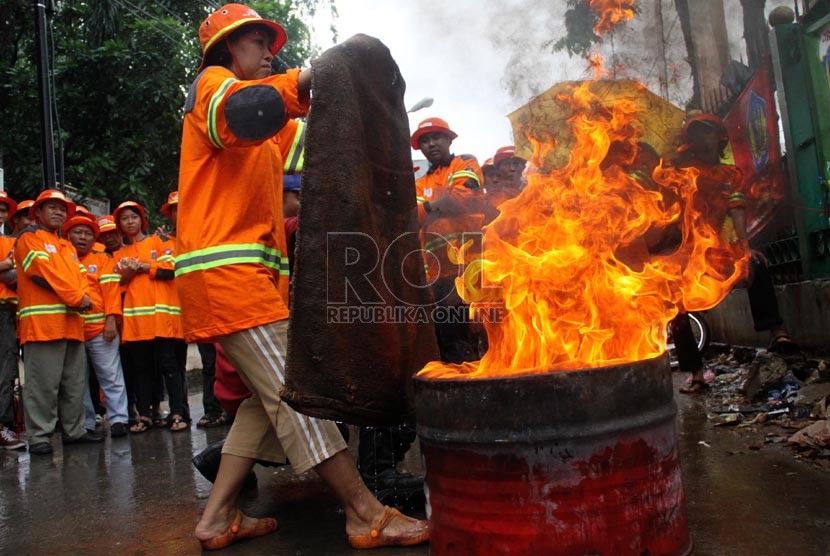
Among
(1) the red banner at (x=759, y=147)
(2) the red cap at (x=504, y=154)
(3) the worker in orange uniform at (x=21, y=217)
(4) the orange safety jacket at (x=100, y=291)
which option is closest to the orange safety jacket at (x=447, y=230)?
(2) the red cap at (x=504, y=154)

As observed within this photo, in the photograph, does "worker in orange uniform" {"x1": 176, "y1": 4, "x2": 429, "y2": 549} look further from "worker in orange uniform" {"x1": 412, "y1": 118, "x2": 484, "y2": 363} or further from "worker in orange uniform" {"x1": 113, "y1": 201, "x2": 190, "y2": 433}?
"worker in orange uniform" {"x1": 113, "y1": 201, "x2": 190, "y2": 433}

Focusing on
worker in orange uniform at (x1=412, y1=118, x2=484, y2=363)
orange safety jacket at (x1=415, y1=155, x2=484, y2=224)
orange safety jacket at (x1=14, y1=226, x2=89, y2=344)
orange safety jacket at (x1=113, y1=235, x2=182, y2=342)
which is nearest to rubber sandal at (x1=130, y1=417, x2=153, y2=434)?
orange safety jacket at (x1=113, y1=235, x2=182, y2=342)

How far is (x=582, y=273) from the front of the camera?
307 centimetres

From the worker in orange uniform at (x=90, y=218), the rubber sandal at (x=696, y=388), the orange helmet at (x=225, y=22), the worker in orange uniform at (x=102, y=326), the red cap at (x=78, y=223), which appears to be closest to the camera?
the orange helmet at (x=225, y=22)

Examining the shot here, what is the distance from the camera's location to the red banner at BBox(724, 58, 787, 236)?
7.35 m

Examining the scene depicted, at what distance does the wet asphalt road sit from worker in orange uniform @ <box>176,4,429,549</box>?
7.0 inches

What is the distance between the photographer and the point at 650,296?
119 inches

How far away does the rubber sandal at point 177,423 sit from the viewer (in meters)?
7.54

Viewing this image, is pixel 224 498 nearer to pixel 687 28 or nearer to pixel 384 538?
pixel 384 538

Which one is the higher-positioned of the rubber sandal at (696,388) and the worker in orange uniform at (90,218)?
the worker in orange uniform at (90,218)

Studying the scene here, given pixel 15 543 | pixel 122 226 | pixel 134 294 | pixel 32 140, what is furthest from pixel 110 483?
pixel 32 140

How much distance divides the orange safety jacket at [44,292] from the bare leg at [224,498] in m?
4.15

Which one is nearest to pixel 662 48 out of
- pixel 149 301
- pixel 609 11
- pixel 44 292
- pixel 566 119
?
pixel 609 11

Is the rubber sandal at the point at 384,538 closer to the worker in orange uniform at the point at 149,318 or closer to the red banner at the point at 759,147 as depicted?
the worker in orange uniform at the point at 149,318
